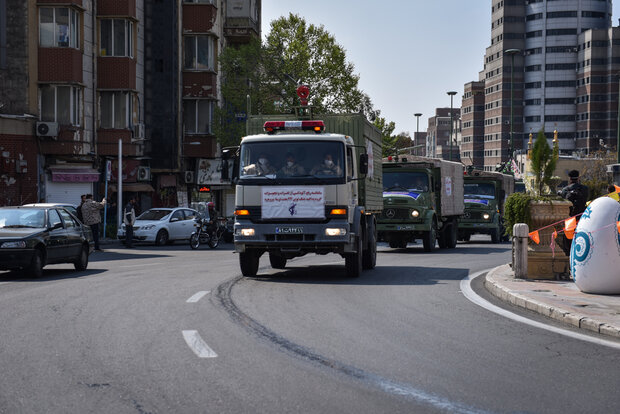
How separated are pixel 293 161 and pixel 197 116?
38146 mm

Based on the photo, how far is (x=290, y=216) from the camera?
16.6 metres

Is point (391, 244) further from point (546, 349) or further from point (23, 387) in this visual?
point (23, 387)

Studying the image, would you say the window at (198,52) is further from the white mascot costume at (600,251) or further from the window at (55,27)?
the white mascot costume at (600,251)

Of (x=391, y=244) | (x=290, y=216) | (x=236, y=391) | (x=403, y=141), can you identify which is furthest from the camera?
(x=403, y=141)

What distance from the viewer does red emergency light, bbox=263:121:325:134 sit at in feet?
57.7

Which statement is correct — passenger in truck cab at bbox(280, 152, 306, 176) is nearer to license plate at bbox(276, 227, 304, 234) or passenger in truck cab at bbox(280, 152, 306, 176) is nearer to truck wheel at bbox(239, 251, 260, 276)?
license plate at bbox(276, 227, 304, 234)

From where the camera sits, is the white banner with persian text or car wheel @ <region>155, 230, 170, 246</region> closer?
the white banner with persian text

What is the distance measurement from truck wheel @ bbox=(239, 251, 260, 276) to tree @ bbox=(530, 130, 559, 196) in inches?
204

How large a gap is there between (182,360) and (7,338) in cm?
226

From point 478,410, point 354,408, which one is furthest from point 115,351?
point 478,410

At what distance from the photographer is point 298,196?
651 inches

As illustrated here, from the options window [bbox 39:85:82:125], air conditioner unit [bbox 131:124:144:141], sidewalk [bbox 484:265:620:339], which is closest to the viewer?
sidewalk [bbox 484:265:620:339]

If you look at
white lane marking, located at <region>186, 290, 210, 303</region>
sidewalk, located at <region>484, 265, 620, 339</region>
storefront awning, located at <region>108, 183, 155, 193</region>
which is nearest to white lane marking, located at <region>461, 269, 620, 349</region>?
sidewalk, located at <region>484, 265, 620, 339</region>

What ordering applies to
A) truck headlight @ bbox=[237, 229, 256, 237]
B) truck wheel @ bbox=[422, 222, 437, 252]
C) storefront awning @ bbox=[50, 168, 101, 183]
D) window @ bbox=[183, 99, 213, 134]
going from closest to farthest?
truck headlight @ bbox=[237, 229, 256, 237] → truck wheel @ bbox=[422, 222, 437, 252] → storefront awning @ bbox=[50, 168, 101, 183] → window @ bbox=[183, 99, 213, 134]
